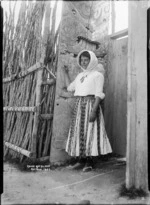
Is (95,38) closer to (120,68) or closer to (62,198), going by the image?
(120,68)

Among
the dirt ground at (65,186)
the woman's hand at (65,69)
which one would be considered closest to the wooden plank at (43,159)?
the dirt ground at (65,186)

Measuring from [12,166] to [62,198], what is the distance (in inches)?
41.0

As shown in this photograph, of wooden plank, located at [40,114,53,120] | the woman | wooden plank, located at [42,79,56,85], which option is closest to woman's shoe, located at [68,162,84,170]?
the woman

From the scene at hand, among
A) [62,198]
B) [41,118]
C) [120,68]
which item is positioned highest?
[120,68]

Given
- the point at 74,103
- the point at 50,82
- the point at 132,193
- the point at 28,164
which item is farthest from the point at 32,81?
the point at 132,193

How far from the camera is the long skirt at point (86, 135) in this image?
2414mm

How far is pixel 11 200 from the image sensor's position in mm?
1701

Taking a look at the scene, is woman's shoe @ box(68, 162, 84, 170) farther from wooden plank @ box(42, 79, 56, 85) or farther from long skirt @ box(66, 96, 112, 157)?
wooden plank @ box(42, 79, 56, 85)

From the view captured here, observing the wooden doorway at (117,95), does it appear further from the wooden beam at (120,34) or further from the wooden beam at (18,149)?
the wooden beam at (18,149)

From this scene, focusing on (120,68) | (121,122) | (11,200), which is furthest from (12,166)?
(120,68)

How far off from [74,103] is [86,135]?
1.46 ft

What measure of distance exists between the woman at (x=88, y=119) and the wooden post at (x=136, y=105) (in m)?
0.59

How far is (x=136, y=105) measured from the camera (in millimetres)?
1841

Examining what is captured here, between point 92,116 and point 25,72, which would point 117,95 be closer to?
point 92,116
